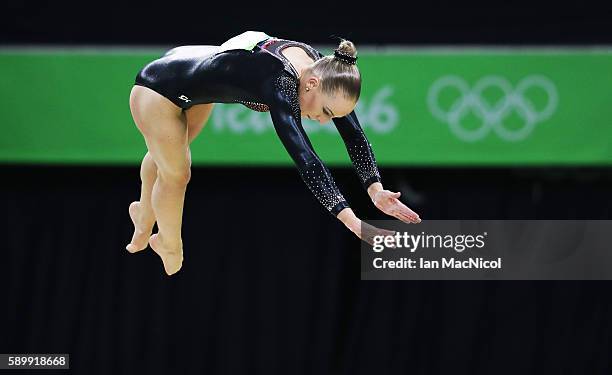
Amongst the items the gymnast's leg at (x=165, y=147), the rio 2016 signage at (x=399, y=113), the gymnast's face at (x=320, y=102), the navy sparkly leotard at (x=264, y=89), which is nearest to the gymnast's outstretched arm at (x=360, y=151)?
the navy sparkly leotard at (x=264, y=89)

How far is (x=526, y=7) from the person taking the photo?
5.60 meters

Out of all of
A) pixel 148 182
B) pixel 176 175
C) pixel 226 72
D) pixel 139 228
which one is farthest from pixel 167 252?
pixel 226 72

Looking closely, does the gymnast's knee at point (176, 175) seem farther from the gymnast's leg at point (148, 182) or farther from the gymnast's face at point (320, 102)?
the gymnast's face at point (320, 102)

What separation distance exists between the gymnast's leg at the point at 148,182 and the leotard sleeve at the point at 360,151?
0.56 metres

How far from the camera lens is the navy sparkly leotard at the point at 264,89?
292 cm

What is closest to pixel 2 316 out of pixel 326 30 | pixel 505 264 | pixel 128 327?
pixel 128 327

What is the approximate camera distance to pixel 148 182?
3645 millimetres

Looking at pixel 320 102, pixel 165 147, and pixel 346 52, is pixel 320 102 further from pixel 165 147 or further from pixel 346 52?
pixel 165 147

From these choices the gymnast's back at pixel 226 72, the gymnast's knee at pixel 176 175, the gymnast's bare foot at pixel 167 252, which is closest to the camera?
the gymnast's back at pixel 226 72

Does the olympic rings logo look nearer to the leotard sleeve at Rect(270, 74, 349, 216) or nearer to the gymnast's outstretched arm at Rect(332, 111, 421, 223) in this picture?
the gymnast's outstretched arm at Rect(332, 111, 421, 223)

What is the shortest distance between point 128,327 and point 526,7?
9.41ft

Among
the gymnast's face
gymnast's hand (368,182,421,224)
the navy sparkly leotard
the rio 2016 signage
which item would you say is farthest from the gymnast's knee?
the rio 2016 signage

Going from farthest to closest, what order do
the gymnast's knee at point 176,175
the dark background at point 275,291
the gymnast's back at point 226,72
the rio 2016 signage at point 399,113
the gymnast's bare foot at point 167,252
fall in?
1. the dark background at point 275,291
2. the rio 2016 signage at point 399,113
3. the gymnast's bare foot at point 167,252
4. the gymnast's knee at point 176,175
5. the gymnast's back at point 226,72

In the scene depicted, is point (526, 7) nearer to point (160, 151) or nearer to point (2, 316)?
point (160, 151)
